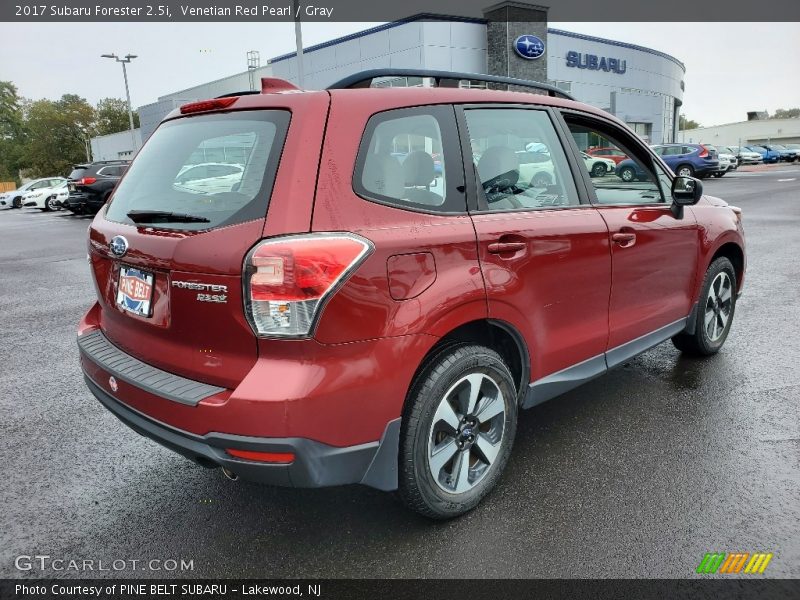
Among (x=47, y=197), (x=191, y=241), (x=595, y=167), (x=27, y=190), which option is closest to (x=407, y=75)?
(x=191, y=241)

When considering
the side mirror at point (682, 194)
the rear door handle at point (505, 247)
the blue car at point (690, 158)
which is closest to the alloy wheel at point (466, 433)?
the rear door handle at point (505, 247)

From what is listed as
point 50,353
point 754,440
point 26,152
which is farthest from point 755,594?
point 26,152

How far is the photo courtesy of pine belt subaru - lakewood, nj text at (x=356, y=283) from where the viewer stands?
2127 mm

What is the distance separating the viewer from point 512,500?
283 cm

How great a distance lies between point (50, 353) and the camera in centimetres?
528

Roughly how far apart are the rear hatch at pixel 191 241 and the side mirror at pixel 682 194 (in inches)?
105

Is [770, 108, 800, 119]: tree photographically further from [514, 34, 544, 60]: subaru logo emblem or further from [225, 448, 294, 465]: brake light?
[225, 448, 294, 465]: brake light

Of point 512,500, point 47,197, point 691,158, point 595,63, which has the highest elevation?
point 595,63

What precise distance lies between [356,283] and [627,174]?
8.05 feet

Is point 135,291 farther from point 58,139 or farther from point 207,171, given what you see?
point 58,139

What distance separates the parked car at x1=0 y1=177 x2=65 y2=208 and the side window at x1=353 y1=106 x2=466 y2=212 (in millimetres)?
32188

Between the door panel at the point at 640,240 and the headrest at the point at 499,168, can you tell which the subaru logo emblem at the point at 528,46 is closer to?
the door panel at the point at 640,240

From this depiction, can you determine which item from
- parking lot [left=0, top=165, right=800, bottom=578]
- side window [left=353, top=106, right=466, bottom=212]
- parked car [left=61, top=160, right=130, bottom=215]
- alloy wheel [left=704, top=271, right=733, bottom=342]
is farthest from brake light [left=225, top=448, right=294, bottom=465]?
parked car [left=61, top=160, right=130, bottom=215]

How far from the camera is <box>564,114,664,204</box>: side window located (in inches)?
139
